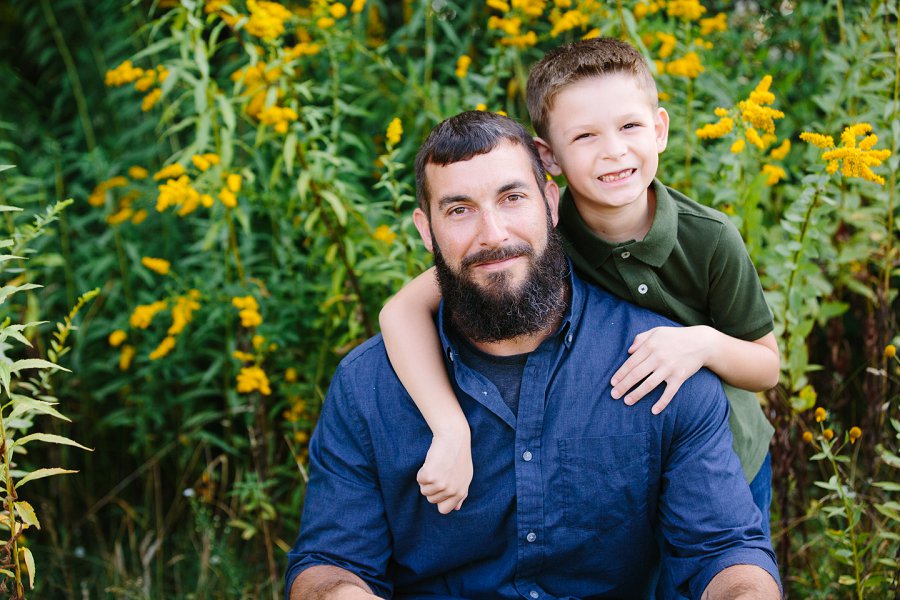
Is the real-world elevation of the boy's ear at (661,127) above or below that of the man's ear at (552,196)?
above

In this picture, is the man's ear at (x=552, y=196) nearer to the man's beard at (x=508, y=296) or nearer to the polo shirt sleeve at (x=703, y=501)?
the man's beard at (x=508, y=296)

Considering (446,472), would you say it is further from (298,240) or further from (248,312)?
(298,240)

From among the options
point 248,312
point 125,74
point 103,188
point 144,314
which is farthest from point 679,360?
point 103,188

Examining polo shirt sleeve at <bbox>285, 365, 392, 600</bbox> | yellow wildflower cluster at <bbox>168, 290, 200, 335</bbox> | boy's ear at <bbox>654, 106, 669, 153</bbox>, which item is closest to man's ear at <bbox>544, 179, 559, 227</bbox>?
boy's ear at <bbox>654, 106, 669, 153</bbox>

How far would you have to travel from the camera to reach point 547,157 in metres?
2.12

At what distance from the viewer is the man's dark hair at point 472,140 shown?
193 cm

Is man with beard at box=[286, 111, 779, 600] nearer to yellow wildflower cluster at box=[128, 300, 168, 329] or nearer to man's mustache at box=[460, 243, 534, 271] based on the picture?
man's mustache at box=[460, 243, 534, 271]

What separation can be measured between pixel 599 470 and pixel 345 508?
57cm

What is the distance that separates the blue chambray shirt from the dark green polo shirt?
0.10 metres

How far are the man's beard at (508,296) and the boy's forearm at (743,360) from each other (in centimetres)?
35

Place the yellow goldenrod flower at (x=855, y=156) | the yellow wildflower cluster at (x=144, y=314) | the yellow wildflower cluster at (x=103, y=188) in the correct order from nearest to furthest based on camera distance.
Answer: the yellow goldenrod flower at (x=855, y=156) → the yellow wildflower cluster at (x=144, y=314) → the yellow wildflower cluster at (x=103, y=188)

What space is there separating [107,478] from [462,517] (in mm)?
2206

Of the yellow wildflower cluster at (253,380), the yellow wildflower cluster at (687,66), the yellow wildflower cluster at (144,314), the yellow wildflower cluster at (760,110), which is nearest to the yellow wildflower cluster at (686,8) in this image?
the yellow wildflower cluster at (687,66)

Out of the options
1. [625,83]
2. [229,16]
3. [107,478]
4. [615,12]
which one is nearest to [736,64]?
[615,12]
